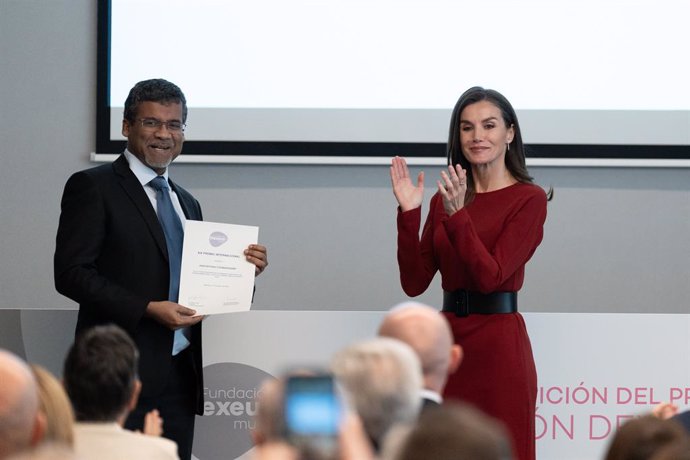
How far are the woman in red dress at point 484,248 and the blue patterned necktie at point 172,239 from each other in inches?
31.2

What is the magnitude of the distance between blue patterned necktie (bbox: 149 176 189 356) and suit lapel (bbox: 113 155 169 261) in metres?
0.05

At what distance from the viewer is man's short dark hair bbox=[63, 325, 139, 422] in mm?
2289

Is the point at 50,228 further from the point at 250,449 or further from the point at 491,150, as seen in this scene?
the point at 491,150

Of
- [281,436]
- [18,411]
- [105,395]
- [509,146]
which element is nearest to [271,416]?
[281,436]

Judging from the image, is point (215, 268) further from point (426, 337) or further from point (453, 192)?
point (426, 337)

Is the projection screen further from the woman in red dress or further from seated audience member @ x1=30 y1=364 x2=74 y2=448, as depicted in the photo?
seated audience member @ x1=30 y1=364 x2=74 y2=448

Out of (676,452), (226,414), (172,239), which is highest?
(172,239)

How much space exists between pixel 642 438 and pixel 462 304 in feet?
6.06

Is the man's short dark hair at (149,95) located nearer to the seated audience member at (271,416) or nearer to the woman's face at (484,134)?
the woman's face at (484,134)

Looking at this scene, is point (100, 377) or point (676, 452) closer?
point (676, 452)

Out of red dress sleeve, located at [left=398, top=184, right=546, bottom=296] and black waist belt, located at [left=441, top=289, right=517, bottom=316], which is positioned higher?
red dress sleeve, located at [left=398, top=184, right=546, bottom=296]

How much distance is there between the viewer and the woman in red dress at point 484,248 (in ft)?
11.4

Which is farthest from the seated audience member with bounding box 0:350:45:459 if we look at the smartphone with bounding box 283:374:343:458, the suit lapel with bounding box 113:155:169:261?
the suit lapel with bounding box 113:155:169:261

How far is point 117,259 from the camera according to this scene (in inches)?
136
